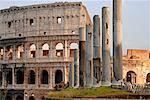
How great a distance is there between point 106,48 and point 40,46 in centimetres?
1974

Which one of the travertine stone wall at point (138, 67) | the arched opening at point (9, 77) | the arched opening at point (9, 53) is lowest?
the arched opening at point (9, 77)

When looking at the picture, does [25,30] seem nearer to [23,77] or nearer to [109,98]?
[23,77]

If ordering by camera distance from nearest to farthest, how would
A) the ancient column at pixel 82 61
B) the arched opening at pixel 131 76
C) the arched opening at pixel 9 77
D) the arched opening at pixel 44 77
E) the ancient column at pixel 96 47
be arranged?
1. the ancient column at pixel 96 47
2. the ancient column at pixel 82 61
3. the arched opening at pixel 44 77
4. the arched opening at pixel 131 76
5. the arched opening at pixel 9 77

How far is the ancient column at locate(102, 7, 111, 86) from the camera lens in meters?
23.0

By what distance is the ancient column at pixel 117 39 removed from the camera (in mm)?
20688

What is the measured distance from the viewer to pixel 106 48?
23.3 metres

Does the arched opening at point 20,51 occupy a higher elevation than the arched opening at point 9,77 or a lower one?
higher

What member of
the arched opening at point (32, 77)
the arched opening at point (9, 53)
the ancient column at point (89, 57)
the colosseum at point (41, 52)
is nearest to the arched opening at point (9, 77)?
the colosseum at point (41, 52)

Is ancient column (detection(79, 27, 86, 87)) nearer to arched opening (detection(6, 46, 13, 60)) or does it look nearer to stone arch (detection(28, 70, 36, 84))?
stone arch (detection(28, 70, 36, 84))

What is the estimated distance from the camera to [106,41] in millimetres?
23484

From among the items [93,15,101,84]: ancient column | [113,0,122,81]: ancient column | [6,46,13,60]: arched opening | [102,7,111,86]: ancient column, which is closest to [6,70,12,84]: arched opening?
[6,46,13,60]: arched opening

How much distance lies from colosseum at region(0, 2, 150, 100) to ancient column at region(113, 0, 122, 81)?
1950 centimetres

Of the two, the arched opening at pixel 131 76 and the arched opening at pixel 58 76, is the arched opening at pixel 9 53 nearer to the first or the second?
the arched opening at pixel 58 76

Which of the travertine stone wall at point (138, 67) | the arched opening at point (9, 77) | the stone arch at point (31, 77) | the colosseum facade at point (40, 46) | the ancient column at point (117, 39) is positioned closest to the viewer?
the ancient column at point (117, 39)
